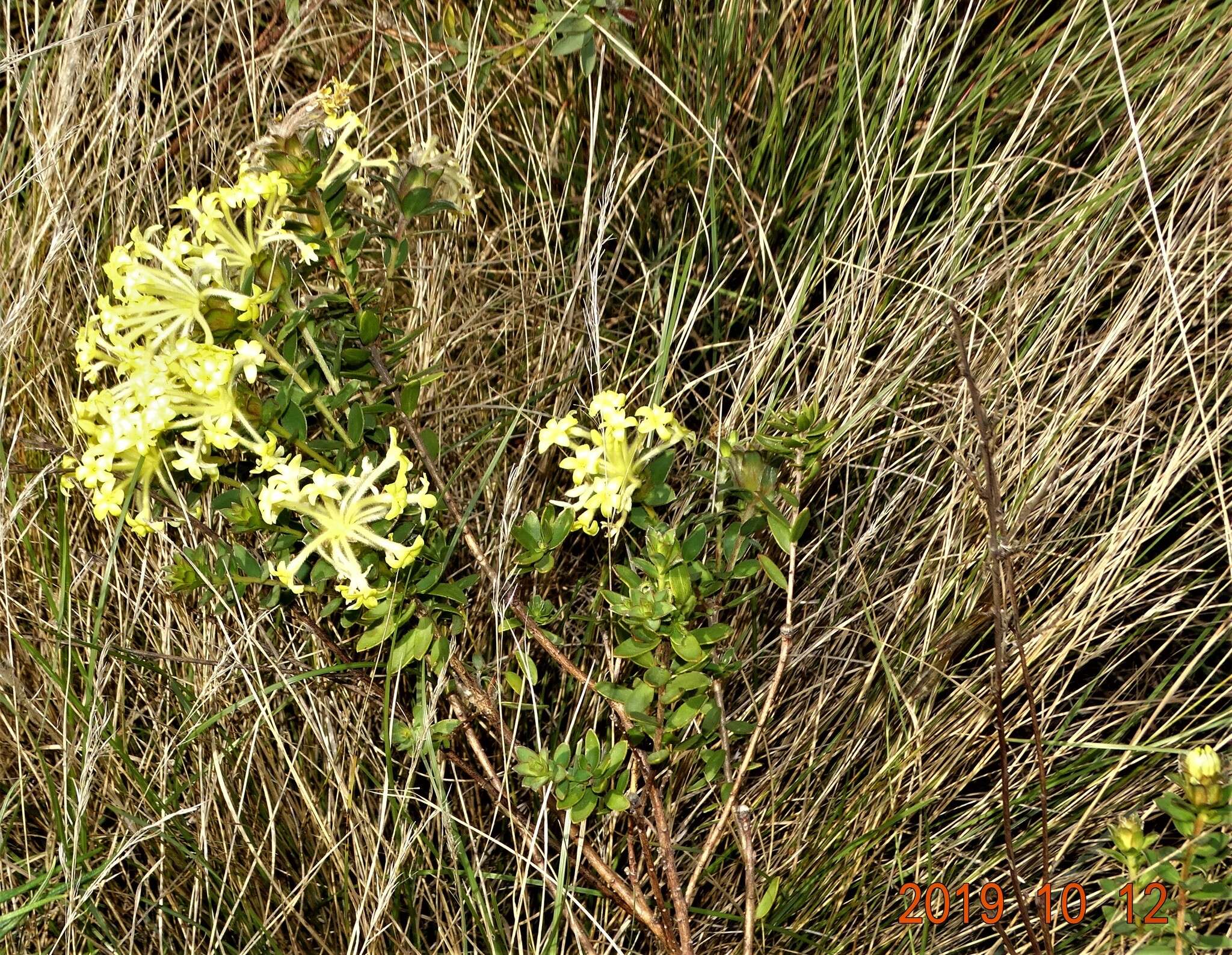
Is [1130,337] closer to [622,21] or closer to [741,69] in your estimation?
[741,69]

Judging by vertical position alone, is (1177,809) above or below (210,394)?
below

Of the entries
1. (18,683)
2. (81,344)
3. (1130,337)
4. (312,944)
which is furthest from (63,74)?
(1130,337)

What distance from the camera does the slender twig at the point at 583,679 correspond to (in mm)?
1169

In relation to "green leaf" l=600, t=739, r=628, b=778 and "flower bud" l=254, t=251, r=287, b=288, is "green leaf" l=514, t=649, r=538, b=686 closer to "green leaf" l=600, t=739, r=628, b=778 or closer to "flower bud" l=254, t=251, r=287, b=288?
"green leaf" l=600, t=739, r=628, b=778

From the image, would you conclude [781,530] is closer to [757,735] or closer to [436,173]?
[757,735]

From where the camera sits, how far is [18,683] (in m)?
1.40

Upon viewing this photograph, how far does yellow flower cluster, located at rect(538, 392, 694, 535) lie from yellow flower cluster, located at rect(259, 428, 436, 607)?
0.48 ft

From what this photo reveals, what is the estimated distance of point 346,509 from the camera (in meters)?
1.06

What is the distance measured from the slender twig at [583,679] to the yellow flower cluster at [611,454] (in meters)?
0.16

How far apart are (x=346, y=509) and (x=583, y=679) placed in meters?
0.31

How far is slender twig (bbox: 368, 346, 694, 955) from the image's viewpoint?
117cm

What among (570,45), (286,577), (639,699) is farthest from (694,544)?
(570,45)

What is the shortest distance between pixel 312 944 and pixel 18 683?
0.51m

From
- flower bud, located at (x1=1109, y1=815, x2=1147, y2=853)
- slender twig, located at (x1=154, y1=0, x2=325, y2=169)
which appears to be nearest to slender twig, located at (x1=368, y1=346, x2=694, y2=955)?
flower bud, located at (x1=1109, y1=815, x2=1147, y2=853)
